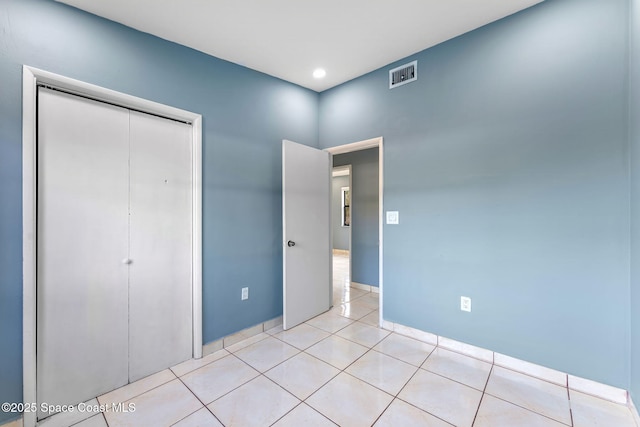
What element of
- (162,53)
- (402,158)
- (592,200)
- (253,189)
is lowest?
(592,200)

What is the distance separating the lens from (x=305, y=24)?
2.03 meters

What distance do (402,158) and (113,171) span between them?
2.50 metres

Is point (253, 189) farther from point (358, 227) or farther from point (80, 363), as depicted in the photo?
point (358, 227)

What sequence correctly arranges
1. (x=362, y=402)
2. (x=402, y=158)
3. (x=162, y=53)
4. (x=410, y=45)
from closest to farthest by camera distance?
1. (x=362, y=402)
2. (x=162, y=53)
3. (x=410, y=45)
4. (x=402, y=158)

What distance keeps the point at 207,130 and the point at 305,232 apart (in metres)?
1.44

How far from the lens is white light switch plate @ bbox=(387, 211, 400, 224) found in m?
2.65

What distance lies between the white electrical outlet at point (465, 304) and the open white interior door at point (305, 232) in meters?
1.53

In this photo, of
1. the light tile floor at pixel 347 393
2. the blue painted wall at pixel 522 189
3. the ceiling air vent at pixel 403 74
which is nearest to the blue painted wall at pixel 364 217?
the blue painted wall at pixel 522 189

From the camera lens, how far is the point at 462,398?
5.63 ft

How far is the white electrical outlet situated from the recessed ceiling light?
2670mm

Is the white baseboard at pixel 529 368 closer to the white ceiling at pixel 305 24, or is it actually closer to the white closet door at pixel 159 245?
the white closet door at pixel 159 245

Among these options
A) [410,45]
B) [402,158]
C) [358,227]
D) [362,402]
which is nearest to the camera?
[362,402]

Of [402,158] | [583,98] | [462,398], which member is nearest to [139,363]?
[462,398]

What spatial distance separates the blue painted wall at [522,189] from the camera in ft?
5.52
